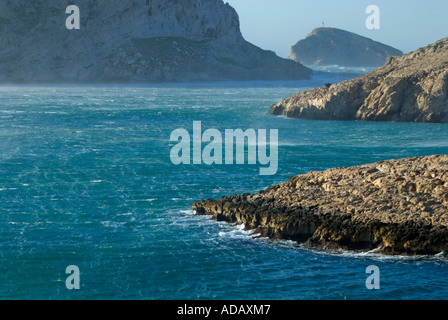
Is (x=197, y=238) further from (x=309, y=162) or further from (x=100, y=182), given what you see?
(x=309, y=162)

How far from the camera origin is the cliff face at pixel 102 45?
17750 cm

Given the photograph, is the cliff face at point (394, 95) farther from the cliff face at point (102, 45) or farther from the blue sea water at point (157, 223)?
the cliff face at point (102, 45)

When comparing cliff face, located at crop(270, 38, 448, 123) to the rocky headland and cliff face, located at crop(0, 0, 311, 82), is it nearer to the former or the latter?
the rocky headland

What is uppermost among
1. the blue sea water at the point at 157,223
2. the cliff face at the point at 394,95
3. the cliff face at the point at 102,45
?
the cliff face at the point at 102,45

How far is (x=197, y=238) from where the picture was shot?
3481 centimetres

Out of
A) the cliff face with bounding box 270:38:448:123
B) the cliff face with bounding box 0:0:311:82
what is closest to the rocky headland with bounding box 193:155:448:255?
the cliff face with bounding box 270:38:448:123

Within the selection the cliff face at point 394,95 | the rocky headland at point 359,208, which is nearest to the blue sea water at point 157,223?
the rocky headland at point 359,208

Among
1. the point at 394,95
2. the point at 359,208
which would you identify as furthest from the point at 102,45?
the point at 359,208

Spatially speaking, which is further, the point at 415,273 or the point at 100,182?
the point at 100,182

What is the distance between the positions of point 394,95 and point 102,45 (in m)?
114

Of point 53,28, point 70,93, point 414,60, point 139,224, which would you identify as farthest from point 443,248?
point 53,28

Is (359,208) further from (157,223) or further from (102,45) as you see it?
(102,45)

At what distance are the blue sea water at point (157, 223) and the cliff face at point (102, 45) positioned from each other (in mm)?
96275

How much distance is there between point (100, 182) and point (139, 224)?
11.2 metres
